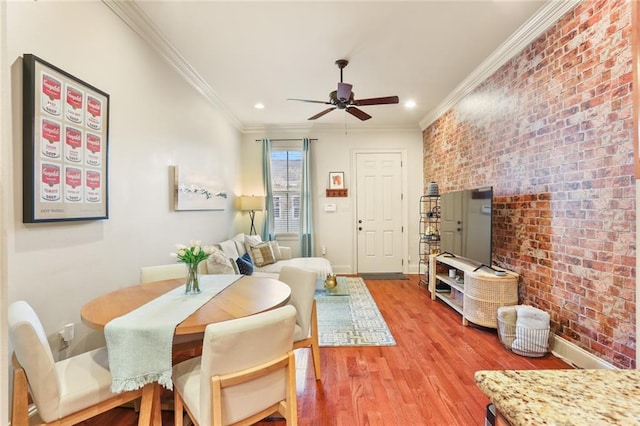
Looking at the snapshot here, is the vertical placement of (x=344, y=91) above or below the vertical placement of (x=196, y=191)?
above

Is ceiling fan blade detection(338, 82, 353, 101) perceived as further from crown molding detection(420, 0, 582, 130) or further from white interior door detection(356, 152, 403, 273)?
white interior door detection(356, 152, 403, 273)

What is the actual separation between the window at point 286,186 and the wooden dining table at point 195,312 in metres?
3.56

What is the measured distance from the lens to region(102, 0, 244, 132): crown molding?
2268 millimetres

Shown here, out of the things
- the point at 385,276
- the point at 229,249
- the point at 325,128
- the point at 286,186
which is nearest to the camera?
the point at 229,249

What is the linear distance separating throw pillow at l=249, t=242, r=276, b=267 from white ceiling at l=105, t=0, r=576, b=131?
2.21 m

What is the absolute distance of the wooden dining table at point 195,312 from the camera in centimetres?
140

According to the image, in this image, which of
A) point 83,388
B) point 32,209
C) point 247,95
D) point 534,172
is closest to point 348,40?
point 247,95

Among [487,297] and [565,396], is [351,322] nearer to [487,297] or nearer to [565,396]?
[487,297]

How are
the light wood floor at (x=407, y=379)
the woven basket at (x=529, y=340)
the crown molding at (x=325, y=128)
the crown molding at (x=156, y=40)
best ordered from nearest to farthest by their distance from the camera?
the light wood floor at (x=407, y=379) < the crown molding at (x=156, y=40) < the woven basket at (x=529, y=340) < the crown molding at (x=325, y=128)

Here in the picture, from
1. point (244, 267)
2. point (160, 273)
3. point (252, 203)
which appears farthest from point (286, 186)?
point (160, 273)

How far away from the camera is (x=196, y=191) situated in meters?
3.55

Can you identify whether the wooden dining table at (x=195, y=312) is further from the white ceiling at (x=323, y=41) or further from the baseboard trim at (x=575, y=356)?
the baseboard trim at (x=575, y=356)

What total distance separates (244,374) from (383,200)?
4.83 metres

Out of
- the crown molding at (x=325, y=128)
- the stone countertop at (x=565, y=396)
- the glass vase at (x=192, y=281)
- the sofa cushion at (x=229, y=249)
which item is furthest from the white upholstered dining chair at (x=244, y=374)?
the crown molding at (x=325, y=128)
